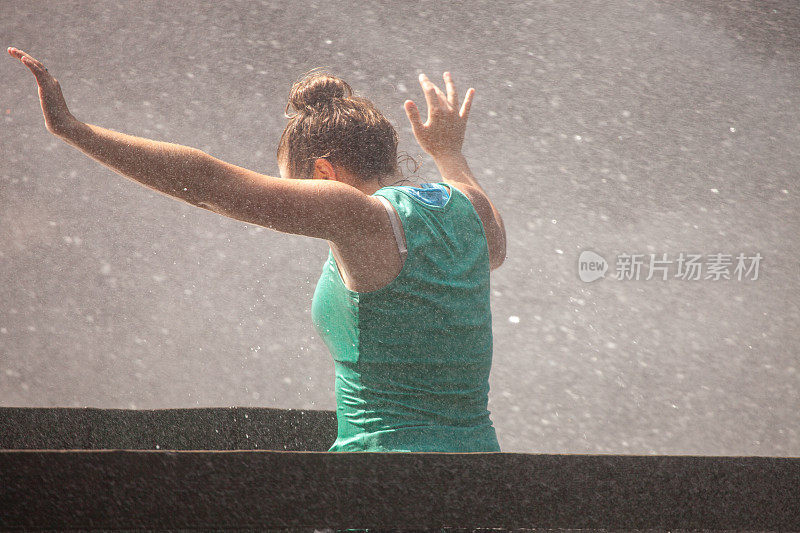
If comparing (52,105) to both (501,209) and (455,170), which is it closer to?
(455,170)

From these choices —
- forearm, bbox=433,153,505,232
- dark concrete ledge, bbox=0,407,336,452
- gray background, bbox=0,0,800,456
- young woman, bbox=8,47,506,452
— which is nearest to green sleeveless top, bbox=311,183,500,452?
young woman, bbox=8,47,506,452

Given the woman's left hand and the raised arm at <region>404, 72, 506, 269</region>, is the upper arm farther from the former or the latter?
the raised arm at <region>404, 72, 506, 269</region>

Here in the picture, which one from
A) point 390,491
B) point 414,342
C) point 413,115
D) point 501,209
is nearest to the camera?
point 390,491

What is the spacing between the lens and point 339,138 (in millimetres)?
546

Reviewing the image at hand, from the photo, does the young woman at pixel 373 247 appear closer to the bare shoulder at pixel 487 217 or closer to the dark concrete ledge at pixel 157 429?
the bare shoulder at pixel 487 217

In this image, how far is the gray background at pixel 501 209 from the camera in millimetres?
1440

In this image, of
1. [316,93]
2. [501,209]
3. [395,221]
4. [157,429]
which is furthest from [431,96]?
[501,209]

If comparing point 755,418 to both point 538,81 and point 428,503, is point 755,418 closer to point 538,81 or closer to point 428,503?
point 538,81

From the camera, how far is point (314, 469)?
37 cm

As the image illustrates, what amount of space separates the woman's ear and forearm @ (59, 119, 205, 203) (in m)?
0.16

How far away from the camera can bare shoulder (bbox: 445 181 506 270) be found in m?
0.59

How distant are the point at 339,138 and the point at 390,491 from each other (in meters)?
0.29

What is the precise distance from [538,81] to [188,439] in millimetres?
1074

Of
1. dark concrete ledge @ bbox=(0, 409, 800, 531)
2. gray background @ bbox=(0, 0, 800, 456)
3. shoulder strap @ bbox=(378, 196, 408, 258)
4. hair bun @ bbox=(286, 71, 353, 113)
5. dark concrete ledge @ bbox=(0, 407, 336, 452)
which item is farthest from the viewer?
gray background @ bbox=(0, 0, 800, 456)
